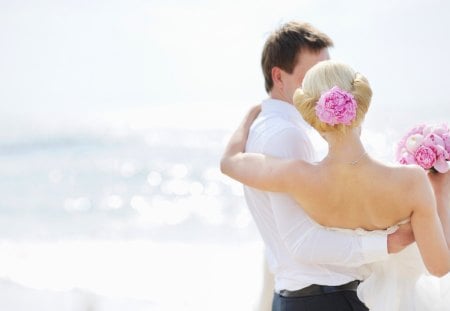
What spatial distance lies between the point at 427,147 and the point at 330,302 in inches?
23.9

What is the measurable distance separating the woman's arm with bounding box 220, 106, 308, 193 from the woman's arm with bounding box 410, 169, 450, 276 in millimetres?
361

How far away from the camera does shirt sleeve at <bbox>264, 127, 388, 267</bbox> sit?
2.96 meters

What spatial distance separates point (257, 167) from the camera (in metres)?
3.09

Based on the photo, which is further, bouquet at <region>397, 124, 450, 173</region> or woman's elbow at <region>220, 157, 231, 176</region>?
woman's elbow at <region>220, 157, 231, 176</region>

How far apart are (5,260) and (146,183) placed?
6.91 meters

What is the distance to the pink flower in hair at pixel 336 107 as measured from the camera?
9.22 feet

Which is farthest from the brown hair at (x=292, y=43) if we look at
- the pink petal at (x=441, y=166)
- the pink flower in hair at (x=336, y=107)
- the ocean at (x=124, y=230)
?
the ocean at (x=124, y=230)

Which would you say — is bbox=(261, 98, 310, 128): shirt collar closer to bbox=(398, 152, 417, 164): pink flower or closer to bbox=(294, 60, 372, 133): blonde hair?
bbox=(294, 60, 372, 133): blonde hair

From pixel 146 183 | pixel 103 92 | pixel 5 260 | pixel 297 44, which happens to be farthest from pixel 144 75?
pixel 297 44

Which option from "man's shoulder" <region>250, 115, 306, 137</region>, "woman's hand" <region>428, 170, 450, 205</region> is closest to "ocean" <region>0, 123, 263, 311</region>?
"man's shoulder" <region>250, 115, 306, 137</region>

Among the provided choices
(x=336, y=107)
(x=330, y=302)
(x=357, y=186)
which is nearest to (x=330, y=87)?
(x=336, y=107)

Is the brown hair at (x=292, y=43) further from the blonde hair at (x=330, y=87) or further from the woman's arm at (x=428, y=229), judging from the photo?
the woman's arm at (x=428, y=229)

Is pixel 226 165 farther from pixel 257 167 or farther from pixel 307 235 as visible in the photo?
pixel 307 235

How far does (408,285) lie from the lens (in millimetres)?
3133
